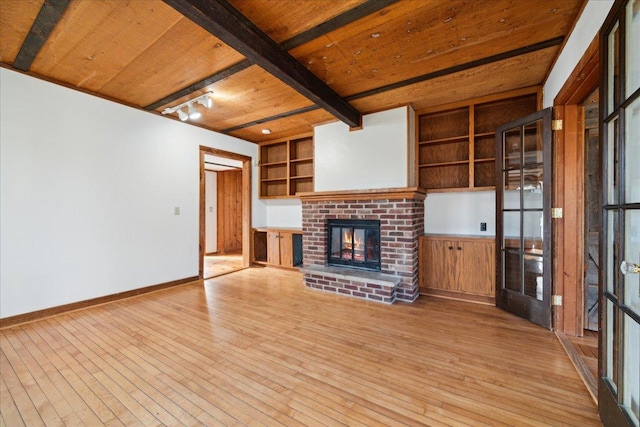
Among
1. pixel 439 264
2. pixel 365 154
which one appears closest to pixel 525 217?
pixel 439 264

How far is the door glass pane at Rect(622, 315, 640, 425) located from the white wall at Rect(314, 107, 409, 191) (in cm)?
237

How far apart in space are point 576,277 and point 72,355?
426 cm

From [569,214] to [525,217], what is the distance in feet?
1.17

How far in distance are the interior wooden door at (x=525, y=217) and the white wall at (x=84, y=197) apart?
4.25m

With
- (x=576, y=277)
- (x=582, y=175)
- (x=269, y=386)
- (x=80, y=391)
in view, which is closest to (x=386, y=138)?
(x=582, y=175)

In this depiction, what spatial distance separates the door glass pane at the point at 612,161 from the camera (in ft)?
4.22

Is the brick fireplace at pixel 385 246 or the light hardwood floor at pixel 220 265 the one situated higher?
the brick fireplace at pixel 385 246

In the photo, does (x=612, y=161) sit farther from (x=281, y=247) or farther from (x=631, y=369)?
(x=281, y=247)

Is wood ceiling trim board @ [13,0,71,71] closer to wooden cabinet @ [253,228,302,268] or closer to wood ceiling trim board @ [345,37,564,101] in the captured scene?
wood ceiling trim board @ [345,37,564,101]

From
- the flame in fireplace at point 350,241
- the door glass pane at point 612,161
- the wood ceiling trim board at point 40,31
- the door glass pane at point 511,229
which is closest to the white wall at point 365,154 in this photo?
the flame in fireplace at point 350,241

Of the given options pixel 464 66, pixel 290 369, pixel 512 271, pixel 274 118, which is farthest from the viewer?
pixel 274 118

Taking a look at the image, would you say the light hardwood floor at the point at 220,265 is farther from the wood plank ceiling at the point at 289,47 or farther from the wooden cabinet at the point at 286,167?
the wood plank ceiling at the point at 289,47

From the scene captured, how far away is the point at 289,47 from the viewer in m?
2.18

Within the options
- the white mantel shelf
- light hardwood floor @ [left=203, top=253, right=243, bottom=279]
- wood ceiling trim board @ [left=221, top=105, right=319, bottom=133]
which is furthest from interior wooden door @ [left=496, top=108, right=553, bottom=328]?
light hardwood floor @ [left=203, top=253, right=243, bottom=279]
